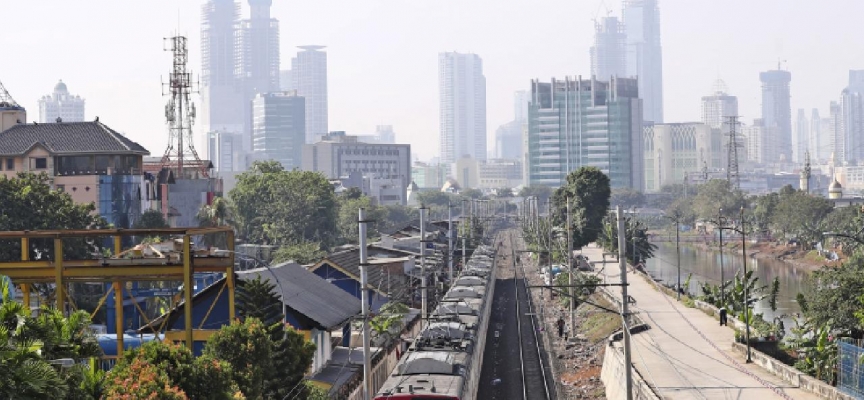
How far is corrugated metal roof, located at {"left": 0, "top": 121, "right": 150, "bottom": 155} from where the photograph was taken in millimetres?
74625

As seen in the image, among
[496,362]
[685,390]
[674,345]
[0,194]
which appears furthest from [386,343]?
[0,194]

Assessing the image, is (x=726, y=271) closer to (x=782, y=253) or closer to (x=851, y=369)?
(x=782, y=253)

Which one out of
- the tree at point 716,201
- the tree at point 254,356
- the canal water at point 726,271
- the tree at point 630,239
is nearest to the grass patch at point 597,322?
the canal water at point 726,271

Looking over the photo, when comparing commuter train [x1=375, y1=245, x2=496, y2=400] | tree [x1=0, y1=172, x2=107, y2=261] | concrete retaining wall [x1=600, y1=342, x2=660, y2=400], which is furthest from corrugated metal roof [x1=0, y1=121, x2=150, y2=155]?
concrete retaining wall [x1=600, y1=342, x2=660, y2=400]

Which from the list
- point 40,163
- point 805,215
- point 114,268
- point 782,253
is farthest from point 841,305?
point 782,253

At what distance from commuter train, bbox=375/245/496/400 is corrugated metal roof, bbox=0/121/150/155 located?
1349 inches

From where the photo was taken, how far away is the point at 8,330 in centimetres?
1720

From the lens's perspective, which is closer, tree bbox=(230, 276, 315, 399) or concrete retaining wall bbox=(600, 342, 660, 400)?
tree bbox=(230, 276, 315, 399)

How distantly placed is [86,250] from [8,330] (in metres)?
37.6

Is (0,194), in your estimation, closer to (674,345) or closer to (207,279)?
(207,279)

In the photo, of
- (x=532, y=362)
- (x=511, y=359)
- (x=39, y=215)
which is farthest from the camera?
(x=39, y=215)

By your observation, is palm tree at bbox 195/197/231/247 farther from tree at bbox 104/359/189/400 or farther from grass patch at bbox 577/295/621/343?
tree at bbox 104/359/189/400

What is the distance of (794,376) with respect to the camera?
33.3 metres

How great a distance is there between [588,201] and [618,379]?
60035 mm
